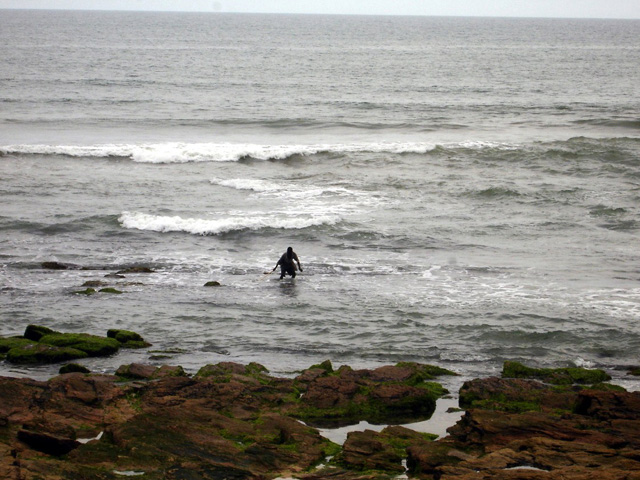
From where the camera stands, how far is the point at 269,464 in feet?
33.4

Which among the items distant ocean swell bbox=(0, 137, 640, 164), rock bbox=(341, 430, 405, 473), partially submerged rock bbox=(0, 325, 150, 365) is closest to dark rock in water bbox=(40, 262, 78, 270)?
partially submerged rock bbox=(0, 325, 150, 365)

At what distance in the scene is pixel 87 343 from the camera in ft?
49.1

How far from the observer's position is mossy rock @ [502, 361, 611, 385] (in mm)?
13758

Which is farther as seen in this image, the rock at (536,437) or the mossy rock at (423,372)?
the mossy rock at (423,372)

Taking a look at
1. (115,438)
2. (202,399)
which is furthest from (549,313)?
(115,438)

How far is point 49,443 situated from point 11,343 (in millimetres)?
5302

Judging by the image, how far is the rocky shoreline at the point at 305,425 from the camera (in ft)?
32.0

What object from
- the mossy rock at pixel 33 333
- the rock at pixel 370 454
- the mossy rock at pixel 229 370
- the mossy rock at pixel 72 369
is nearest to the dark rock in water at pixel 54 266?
the mossy rock at pixel 33 333

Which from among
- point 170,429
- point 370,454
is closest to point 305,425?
point 370,454

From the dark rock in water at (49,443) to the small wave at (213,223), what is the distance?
15.0 metres

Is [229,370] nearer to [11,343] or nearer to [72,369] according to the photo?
[72,369]

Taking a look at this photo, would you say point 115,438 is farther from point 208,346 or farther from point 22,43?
Result: point 22,43

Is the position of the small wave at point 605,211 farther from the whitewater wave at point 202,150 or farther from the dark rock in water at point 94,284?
the dark rock in water at point 94,284

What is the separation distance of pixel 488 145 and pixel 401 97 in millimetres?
20148
